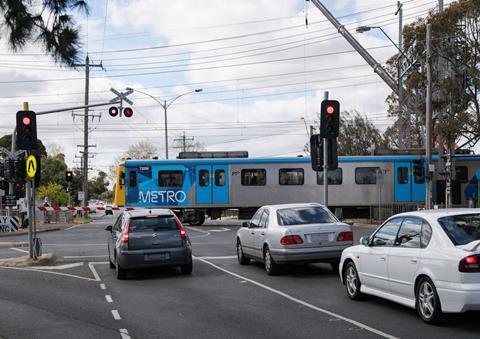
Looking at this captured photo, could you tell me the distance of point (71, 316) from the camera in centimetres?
1022

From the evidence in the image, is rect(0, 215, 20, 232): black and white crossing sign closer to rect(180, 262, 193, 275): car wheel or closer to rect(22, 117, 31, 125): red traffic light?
rect(22, 117, 31, 125): red traffic light

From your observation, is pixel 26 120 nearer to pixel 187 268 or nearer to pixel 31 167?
pixel 31 167

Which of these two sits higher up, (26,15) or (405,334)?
(26,15)

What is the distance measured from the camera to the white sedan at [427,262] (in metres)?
8.15

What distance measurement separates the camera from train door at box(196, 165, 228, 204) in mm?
35438

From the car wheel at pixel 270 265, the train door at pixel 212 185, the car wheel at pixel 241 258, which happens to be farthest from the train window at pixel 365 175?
the car wheel at pixel 270 265

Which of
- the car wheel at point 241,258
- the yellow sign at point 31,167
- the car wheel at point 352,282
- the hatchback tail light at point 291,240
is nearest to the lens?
the car wheel at point 352,282

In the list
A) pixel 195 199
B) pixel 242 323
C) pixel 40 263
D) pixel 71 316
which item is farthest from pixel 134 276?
pixel 195 199

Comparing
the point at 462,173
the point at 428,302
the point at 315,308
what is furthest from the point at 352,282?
the point at 462,173

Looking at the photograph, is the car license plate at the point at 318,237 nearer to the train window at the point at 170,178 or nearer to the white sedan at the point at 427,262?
the white sedan at the point at 427,262

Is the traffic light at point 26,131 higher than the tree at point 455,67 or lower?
lower

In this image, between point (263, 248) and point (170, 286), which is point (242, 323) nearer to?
point (170, 286)

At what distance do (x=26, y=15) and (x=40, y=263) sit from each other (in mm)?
10932

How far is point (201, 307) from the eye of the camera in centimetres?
1077
